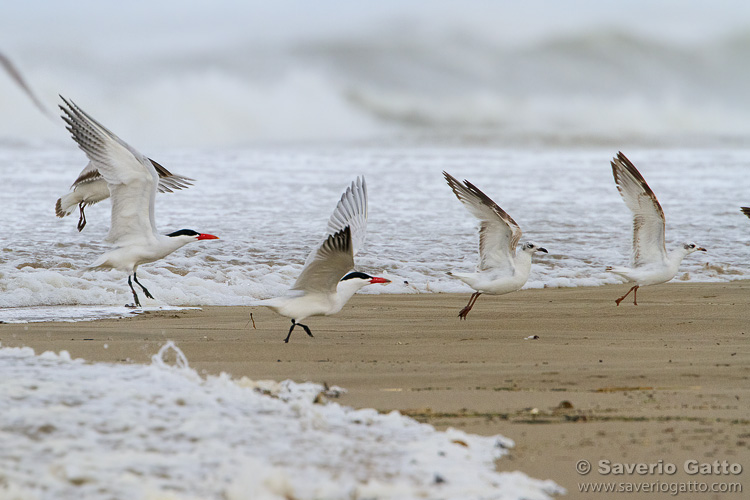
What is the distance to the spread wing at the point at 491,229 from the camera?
799cm

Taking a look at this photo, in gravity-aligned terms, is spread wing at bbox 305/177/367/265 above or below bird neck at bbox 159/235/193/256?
above

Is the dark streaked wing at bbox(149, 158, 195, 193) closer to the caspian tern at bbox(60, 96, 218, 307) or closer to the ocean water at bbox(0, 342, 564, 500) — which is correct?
the caspian tern at bbox(60, 96, 218, 307)

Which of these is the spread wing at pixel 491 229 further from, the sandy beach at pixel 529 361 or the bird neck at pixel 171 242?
the bird neck at pixel 171 242

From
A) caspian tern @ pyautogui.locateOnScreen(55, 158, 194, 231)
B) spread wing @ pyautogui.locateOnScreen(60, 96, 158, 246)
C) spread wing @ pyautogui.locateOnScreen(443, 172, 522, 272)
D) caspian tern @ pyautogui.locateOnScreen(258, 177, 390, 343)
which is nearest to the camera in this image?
caspian tern @ pyautogui.locateOnScreen(258, 177, 390, 343)

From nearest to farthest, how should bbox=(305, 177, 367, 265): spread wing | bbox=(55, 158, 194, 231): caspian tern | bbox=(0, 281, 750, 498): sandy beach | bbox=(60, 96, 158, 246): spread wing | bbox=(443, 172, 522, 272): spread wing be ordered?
1. bbox=(0, 281, 750, 498): sandy beach
2. bbox=(305, 177, 367, 265): spread wing
3. bbox=(60, 96, 158, 246): spread wing
4. bbox=(443, 172, 522, 272): spread wing
5. bbox=(55, 158, 194, 231): caspian tern

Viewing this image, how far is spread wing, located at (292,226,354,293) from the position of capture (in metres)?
5.56

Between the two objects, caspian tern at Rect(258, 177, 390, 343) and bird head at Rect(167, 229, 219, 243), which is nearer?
caspian tern at Rect(258, 177, 390, 343)

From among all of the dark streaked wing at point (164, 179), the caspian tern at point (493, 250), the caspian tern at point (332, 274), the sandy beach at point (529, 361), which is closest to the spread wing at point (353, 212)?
the caspian tern at point (332, 274)

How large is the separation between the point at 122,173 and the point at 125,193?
8.6 inches

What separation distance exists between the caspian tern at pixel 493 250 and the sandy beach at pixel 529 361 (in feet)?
0.81

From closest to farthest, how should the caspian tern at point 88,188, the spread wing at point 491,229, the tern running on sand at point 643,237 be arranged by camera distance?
the spread wing at point 491,229
the tern running on sand at point 643,237
the caspian tern at point 88,188

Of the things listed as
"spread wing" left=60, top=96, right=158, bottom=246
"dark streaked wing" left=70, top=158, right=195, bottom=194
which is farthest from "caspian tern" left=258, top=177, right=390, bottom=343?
"dark streaked wing" left=70, top=158, right=195, bottom=194

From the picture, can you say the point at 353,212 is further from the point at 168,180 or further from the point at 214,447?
the point at 214,447

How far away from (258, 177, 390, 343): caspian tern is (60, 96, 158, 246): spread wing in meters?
1.84
